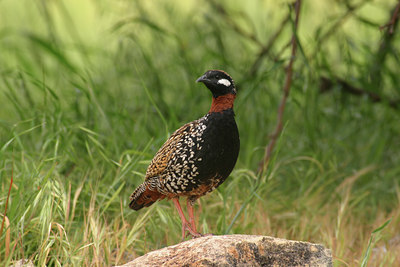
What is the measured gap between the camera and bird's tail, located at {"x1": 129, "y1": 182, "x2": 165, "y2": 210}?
389cm

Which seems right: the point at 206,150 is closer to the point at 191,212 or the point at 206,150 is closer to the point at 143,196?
the point at 191,212

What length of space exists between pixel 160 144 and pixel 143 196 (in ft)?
3.24

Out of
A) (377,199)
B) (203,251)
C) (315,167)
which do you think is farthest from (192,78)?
(203,251)

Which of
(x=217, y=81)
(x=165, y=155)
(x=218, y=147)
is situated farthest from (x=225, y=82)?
(x=165, y=155)

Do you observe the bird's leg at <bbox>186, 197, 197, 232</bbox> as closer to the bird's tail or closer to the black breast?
the bird's tail

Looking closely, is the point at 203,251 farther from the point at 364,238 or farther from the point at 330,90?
the point at 330,90

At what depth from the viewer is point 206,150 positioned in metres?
3.48

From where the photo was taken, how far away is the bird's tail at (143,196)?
3.89 metres

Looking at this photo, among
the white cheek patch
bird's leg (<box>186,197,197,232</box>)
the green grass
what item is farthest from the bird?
the green grass

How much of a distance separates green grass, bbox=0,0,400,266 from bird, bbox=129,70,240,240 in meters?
0.41

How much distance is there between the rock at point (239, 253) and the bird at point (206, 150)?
0.51 m

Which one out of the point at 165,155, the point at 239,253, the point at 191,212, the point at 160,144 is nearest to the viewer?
the point at 239,253

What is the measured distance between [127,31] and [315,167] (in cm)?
242

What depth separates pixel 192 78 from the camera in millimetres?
5871
